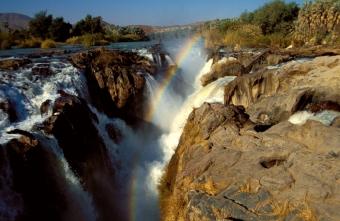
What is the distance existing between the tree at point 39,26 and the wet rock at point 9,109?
3270 cm

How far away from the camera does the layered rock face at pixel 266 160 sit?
4.86 metres

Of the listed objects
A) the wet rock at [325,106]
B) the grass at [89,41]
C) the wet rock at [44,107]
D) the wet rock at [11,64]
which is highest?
the wet rock at [11,64]

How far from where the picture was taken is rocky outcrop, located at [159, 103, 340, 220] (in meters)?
4.72

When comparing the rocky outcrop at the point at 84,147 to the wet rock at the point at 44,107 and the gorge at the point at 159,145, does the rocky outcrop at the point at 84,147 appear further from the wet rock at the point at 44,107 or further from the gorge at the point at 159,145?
the wet rock at the point at 44,107

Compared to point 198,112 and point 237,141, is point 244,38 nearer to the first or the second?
point 198,112

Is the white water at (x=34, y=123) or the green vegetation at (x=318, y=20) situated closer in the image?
the white water at (x=34, y=123)

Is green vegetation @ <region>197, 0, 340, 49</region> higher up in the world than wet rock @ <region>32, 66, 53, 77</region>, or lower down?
lower down

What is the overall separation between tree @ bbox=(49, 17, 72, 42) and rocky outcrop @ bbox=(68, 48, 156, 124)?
25321 millimetres

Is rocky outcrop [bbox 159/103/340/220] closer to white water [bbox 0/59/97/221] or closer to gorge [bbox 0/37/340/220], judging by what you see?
gorge [bbox 0/37/340/220]

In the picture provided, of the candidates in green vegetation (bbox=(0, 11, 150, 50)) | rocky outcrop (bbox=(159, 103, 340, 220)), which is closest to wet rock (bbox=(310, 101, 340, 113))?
rocky outcrop (bbox=(159, 103, 340, 220))

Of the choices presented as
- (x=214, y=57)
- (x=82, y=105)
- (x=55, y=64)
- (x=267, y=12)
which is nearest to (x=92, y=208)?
(x=82, y=105)

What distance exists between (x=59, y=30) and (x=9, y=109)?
→ 33.5m

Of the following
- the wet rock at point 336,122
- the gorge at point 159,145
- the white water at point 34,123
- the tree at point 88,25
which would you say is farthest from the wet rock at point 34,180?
the tree at point 88,25

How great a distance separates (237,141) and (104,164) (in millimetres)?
6078
